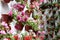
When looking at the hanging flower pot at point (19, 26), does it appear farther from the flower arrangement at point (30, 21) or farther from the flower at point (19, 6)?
the flower at point (19, 6)

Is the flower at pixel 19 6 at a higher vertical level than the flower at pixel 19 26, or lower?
higher

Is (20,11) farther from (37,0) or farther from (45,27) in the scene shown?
(45,27)

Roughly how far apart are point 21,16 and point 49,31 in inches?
33.9

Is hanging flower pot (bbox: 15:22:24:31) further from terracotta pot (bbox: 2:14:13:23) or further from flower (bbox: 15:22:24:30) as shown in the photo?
terracotta pot (bbox: 2:14:13:23)

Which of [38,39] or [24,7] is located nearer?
[24,7]

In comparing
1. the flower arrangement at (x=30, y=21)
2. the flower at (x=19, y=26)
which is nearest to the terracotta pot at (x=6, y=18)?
the flower arrangement at (x=30, y=21)

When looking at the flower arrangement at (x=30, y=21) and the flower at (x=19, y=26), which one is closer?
the flower arrangement at (x=30, y=21)

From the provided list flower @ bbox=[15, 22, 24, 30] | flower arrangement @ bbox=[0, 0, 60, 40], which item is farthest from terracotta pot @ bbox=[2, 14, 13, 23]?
flower @ bbox=[15, 22, 24, 30]

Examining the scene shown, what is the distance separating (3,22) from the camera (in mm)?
1895

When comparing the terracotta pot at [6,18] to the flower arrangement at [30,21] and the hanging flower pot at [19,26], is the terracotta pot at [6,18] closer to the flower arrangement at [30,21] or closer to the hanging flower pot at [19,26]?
the flower arrangement at [30,21]

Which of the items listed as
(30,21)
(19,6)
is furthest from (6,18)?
(30,21)

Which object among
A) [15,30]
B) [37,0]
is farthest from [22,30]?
[37,0]

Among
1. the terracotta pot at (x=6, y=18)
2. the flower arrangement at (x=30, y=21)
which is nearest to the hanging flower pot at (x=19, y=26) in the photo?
the flower arrangement at (x=30, y=21)

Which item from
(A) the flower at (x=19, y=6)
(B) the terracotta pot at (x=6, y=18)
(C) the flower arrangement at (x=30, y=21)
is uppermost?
(A) the flower at (x=19, y=6)
